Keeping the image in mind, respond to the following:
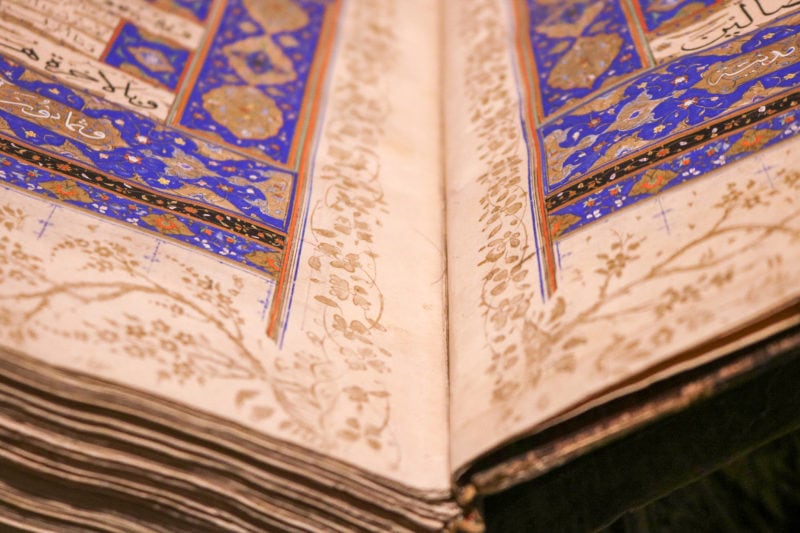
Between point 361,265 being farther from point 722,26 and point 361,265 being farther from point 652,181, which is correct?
point 722,26

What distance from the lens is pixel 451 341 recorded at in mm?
1672

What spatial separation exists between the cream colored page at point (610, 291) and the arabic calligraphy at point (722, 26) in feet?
1.65

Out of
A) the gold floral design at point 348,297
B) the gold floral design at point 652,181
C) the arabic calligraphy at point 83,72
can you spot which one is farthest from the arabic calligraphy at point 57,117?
the gold floral design at point 652,181

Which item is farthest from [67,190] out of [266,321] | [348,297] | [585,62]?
[585,62]

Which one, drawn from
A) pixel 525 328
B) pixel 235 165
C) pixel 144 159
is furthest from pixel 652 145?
pixel 144 159

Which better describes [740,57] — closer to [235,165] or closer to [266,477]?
[235,165]

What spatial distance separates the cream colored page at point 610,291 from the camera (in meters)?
1.27

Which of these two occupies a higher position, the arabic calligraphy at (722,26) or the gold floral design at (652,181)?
the arabic calligraphy at (722,26)

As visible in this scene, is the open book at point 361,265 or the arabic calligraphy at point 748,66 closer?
the open book at point 361,265

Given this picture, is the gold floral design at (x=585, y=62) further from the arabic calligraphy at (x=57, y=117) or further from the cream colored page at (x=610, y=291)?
the arabic calligraphy at (x=57, y=117)

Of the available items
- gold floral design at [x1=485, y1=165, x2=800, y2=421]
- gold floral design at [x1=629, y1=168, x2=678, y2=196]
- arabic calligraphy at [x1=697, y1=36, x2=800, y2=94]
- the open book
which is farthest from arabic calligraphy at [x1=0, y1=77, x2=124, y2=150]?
arabic calligraphy at [x1=697, y1=36, x2=800, y2=94]

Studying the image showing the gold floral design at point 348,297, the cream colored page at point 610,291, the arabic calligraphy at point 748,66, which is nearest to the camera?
the cream colored page at point 610,291

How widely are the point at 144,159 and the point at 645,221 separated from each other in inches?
42.4

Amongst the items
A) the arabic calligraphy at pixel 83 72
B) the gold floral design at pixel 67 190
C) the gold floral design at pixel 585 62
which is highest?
the gold floral design at pixel 585 62
